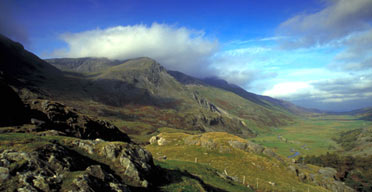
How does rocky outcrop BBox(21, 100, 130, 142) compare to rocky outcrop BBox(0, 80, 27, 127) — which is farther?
rocky outcrop BBox(21, 100, 130, 142)

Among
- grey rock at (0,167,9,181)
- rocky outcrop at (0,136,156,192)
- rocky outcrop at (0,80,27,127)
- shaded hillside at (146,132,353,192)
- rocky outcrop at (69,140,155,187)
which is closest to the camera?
grey rock at (0,167,9,181)

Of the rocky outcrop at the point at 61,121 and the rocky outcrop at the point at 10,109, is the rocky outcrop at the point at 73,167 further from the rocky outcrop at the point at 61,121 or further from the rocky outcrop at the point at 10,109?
the rocky outcrop at the point at 61,121

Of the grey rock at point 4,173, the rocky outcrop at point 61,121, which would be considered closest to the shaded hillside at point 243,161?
the rocky outcrop at point 61,121

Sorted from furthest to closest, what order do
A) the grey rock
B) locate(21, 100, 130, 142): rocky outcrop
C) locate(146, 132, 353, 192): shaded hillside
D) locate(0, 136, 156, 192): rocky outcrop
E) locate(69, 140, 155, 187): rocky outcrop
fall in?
locate(146, 132, 353, 192): shaded hillside
locate(21, 100, 130, 142): rocky outcrop
locate(69, 140, 155, 187): rocky outcrop
locate(0, 136, 156, 192): rocky outcrop
the grey rock

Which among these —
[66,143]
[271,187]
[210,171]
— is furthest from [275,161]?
[66,143]

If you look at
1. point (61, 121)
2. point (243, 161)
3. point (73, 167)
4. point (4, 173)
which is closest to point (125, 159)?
point (73, 167)

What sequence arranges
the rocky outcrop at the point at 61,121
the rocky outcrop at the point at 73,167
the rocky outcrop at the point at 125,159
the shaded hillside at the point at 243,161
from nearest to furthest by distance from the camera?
the rocky outcrop at the point at 73,167 < the rocky outcrop at the point at 125,159 < the rocky outcrop at the point at 61,121 < the shaded hillside at the point at 243,161

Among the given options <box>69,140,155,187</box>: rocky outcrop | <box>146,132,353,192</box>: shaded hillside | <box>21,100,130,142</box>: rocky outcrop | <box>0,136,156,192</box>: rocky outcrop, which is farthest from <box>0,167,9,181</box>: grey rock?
<box>146,132,353,192</box>: shaded hillside

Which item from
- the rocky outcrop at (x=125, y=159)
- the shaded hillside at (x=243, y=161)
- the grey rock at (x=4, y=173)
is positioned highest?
the grey rock at (x=4, y=173)

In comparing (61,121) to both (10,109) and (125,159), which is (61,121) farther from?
(125,159)

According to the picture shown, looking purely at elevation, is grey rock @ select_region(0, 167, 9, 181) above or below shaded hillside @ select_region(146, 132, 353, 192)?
above

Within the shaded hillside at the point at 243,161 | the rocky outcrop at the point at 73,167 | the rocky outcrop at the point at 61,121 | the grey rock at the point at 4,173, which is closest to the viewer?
the grey rock at the point at 4,173

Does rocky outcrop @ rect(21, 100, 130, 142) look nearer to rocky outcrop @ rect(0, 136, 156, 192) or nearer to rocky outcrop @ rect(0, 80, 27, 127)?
rocky outcrop @ rect(0, 80, 27, 127)

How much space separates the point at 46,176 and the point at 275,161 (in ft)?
195
